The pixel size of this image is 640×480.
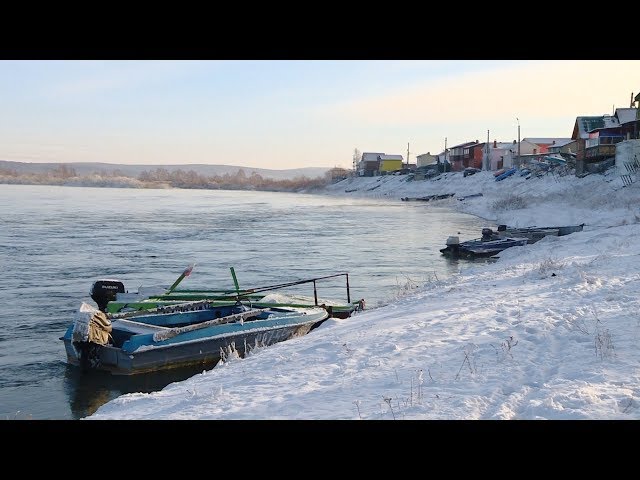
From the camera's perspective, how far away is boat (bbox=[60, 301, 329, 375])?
41.7 feet

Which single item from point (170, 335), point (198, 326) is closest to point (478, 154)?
point (198, 326)

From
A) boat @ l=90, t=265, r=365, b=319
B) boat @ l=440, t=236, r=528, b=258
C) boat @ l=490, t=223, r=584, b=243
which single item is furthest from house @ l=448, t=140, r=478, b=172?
boat @ l=90, t=265, r=365, b=319

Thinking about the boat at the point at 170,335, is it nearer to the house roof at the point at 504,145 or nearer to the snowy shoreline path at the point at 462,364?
the snowy shoreline path at the point at 462,364

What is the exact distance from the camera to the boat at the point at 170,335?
41.7 ft

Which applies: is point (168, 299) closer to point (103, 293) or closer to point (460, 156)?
point (103, 293)

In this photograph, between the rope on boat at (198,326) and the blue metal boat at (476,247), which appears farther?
the blue metal boat at (476,247)

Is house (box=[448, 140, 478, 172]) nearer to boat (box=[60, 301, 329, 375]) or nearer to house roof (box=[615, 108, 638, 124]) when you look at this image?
house roof (box=[615, 108, 638, 124])

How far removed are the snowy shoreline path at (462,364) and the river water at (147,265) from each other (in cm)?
339

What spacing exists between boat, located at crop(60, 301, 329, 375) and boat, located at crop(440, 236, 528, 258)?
47.0ft

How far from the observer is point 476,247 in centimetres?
2861

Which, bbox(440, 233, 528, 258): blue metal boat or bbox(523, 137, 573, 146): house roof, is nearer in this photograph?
bbox(440, 233, 528, 258): blue metal boat

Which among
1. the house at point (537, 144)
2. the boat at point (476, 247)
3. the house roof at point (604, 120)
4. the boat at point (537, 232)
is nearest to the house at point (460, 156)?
the house at point (537, 144)
